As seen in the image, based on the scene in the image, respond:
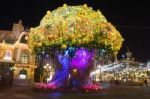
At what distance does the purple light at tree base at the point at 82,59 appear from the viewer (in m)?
28.7

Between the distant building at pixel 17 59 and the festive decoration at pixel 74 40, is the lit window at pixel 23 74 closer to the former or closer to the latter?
the distant building at pixel 17 59

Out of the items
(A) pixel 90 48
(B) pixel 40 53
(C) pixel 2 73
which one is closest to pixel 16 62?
(C) pixel 2 73

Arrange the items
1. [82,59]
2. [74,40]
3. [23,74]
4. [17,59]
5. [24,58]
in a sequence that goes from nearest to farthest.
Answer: [74,40]
[82,59]
[17,59]
[24,58]
[23,74]

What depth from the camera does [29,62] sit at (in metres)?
52.6

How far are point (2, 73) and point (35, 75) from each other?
40.3 feet

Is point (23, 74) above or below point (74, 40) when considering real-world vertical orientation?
below

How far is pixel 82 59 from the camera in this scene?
94.0ft

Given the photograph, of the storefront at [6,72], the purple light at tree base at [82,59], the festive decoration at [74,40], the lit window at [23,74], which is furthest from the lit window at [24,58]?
the purple light at tree base at [82,59]

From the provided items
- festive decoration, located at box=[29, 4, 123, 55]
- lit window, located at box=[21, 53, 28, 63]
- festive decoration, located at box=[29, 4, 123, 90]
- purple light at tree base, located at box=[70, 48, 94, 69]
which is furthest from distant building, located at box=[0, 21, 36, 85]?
purple light at tree base, located at box=[70, 48, 94, 69]

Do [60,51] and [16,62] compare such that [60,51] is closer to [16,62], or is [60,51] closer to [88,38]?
[88,38]

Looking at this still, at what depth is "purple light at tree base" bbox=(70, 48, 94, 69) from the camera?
94.1 feet

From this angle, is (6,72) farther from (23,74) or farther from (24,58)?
(24,58)

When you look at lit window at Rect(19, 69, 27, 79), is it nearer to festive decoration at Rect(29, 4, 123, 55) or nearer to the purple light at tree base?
festive decoration at Rect(29, 4, 123, 55)

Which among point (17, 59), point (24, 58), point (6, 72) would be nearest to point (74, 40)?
point (6, 72)
